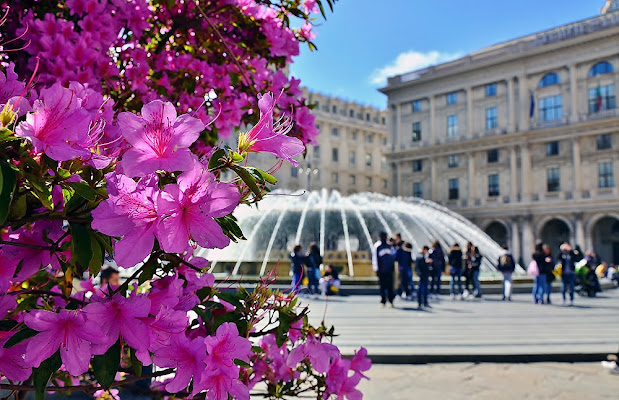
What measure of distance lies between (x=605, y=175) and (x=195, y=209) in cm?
4194

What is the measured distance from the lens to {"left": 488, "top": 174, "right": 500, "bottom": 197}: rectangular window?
138 feet

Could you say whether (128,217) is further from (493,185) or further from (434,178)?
(434,178)

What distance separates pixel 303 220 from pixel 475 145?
29.3 m

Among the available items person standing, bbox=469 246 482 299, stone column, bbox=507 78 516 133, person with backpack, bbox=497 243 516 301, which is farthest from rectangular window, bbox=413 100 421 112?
person with backpack, bbox=497 243 516 301

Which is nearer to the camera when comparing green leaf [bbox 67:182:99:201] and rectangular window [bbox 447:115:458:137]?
green leaf [bbox 67:182:99:201]

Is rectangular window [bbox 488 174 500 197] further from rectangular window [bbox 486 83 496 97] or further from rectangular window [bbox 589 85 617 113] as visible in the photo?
rectangular window [bbox 589 85 617 113]

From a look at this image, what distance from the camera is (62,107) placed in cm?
102

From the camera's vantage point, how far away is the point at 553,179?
3944 cm

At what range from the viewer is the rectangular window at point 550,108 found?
39438 mm

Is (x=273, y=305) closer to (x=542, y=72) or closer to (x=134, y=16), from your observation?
(x=134, y=16)

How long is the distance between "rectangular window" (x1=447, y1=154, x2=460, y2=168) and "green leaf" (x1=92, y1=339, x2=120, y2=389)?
148 ft

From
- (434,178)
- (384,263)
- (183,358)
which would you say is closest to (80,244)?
(183,358)

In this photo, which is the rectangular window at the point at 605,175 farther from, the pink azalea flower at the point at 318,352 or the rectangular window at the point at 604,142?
the pink azalea flower at the point at 318,352

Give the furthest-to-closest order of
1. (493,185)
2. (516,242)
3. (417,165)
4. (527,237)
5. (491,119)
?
1. (417,165)
2. (491,119)
3. (493,185)
4. (516,242)
5. (527,237)
